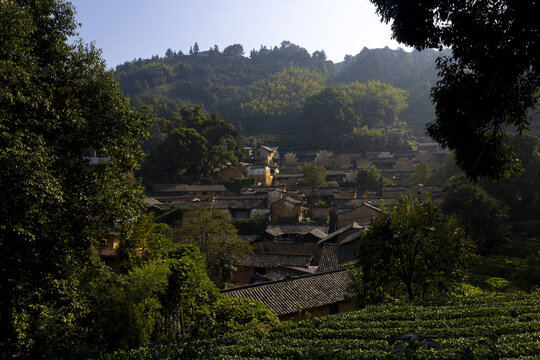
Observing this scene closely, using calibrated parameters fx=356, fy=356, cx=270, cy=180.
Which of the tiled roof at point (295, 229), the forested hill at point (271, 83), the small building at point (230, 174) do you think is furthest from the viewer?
the forested hill at point (271, 83)

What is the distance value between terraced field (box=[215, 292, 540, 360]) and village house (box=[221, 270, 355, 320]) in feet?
16.5

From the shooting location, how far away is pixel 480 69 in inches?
192

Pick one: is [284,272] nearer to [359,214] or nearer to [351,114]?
[359,214]

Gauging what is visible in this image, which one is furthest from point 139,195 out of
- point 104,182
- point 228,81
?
point 228,81

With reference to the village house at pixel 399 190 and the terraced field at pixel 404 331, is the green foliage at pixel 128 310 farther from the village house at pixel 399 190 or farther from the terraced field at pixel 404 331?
the village house at pixel 399 190

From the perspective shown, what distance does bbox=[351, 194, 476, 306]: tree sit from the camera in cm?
1137

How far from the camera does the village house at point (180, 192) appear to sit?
139 ft

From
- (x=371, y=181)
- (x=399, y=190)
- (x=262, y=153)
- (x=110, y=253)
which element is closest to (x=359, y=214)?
(x=399, y=190)

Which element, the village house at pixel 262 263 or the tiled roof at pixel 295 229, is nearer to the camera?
the village house at pixel 262 263

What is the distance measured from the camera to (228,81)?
5002 inches

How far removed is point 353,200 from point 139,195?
3021 centimetres

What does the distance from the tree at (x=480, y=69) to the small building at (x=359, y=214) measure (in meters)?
26.2

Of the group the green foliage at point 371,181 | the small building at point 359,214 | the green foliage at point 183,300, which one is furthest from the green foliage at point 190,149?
the green foliage at point 183,300

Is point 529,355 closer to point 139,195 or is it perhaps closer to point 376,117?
point 139,195
